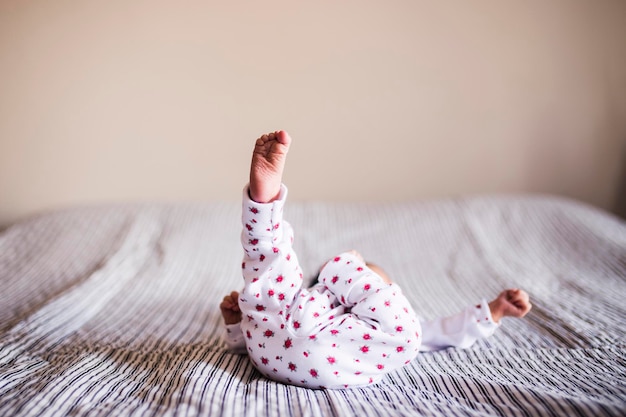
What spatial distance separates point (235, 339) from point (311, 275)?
1.93ft

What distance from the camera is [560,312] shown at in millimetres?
1404

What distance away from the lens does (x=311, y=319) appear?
3.15ft

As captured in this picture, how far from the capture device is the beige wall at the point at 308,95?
2.19 meters

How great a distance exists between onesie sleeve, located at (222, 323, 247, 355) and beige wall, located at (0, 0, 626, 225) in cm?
122

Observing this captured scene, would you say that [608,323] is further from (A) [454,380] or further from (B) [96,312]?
(B) [96,312]

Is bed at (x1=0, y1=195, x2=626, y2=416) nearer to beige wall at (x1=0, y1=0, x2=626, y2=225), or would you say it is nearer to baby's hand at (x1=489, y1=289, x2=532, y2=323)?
baby's hand at (x1=489, y1=289, x2=532, y2=323)

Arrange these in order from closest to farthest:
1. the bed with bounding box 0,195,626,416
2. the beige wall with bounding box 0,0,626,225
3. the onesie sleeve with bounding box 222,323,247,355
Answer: the bed with bounding box 0,195,626,416, the onesie sleeve with bounding box 222,323,247,355, the beige wall with bounding box 0,0,626,225

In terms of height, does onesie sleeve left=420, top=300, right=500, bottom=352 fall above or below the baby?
below

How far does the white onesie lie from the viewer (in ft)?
3.11

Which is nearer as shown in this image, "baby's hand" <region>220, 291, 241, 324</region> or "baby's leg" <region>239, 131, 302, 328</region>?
"baby's leg" <region>239, 131, 302, 328</region>

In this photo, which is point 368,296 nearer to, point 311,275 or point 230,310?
point 230,310

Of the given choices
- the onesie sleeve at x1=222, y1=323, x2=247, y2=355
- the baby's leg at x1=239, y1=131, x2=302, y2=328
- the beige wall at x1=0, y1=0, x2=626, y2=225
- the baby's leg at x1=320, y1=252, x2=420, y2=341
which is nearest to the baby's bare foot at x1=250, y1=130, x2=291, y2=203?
the baby's leg at x1=239, y1=131, x2=302, y2=328

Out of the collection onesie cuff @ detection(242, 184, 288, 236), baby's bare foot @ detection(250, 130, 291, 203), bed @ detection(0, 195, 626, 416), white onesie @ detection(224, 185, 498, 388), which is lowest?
bed @ detection(0, 195, 626, 416)

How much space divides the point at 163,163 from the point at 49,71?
0.60m
